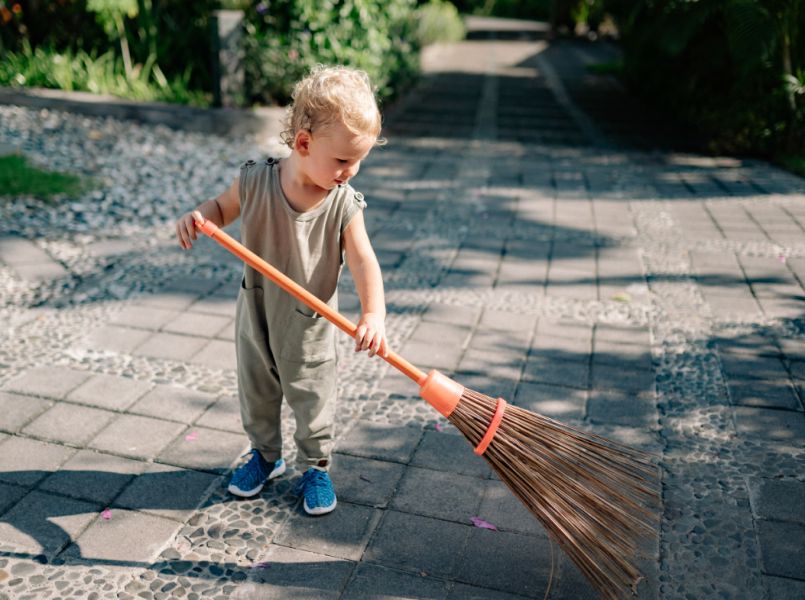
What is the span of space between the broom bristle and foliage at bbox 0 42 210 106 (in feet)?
21.3

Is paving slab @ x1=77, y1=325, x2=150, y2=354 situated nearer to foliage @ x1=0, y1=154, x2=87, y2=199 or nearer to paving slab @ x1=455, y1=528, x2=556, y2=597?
paving slab @ x1=455, y1=528, x2=556, y2=597

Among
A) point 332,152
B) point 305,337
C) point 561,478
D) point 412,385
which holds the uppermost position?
point 332,152

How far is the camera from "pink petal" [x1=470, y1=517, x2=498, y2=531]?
2348 mm

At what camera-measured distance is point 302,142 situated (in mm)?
2023

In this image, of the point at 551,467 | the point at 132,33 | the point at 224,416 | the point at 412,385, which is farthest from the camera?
the point at 132,33

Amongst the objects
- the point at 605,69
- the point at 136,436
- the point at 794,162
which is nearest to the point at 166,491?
the point at 136,436

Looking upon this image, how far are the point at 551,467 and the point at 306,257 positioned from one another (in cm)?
97

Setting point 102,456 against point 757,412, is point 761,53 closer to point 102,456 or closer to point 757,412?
point 757,412

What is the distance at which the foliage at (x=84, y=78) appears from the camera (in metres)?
7.57

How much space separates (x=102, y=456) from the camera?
264 cm

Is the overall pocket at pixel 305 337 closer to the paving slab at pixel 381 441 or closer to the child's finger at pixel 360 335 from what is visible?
the child's finger at pixel 360 335

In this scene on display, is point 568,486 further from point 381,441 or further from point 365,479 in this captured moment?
point 381,441

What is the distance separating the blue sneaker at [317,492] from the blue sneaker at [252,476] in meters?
0.14

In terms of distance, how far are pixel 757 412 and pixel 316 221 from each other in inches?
81.2
